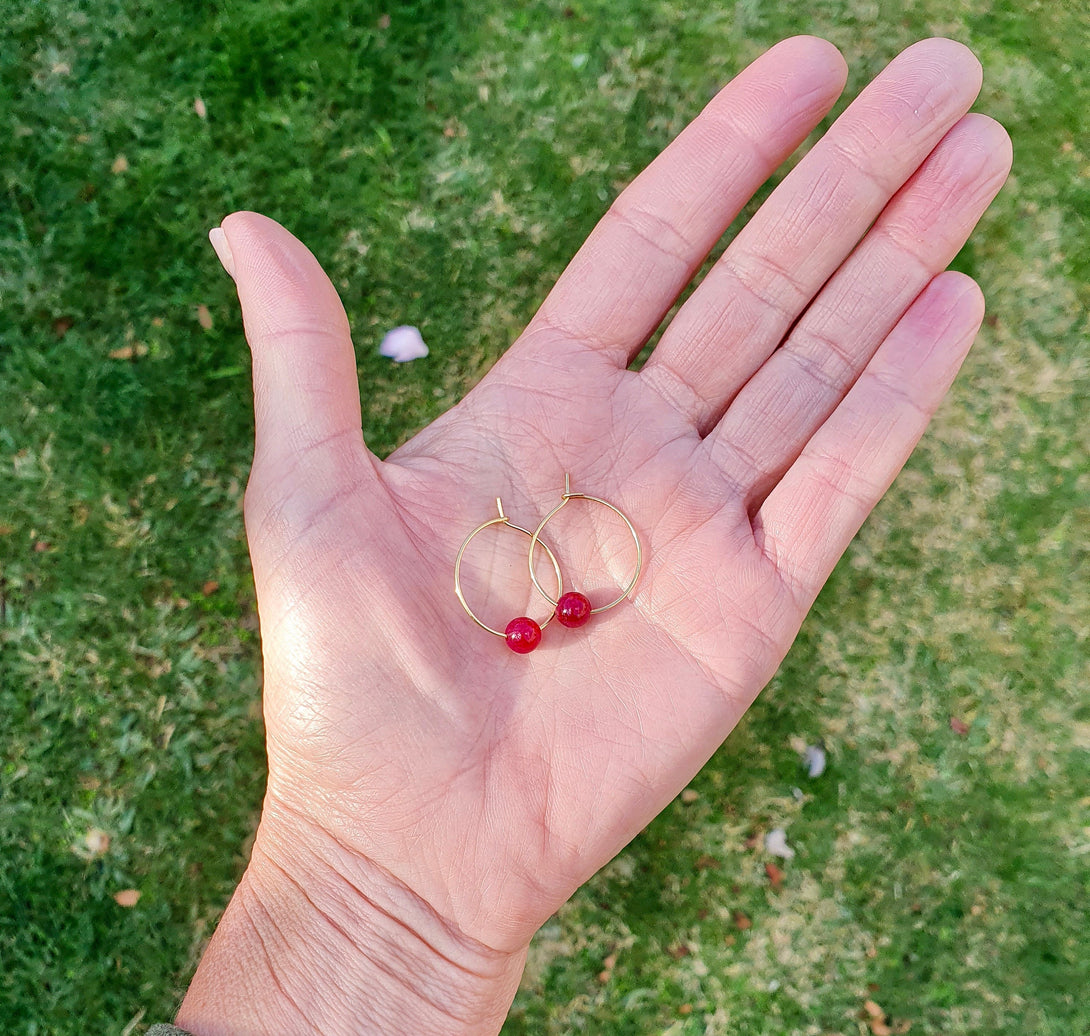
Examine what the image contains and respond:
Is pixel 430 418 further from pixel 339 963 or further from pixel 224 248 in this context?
pixel 339 963

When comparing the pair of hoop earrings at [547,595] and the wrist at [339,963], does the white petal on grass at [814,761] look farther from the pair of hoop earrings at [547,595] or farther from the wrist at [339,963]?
the wrist at [339,963]

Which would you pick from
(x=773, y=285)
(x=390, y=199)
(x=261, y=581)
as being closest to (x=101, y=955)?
(x=261, y=581)

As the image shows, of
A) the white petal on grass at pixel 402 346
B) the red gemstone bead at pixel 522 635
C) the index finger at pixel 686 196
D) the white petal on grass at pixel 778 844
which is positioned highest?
the index finger at pixel 686 196

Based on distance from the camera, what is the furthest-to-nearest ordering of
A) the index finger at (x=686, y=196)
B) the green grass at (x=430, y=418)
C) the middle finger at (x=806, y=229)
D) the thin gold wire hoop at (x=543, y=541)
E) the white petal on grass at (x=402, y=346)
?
the white petal on grass at (x=402, y=346) < the green grass at (x=430, y=418) < the index finger at (x=686, y=196) < the middle finger at (x=806, y=229) < the thin gold wire hoop at (x=543, y=541)

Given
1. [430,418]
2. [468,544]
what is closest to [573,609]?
[468,544]

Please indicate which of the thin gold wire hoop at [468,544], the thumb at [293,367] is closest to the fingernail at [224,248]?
the thumb at [293,367]
